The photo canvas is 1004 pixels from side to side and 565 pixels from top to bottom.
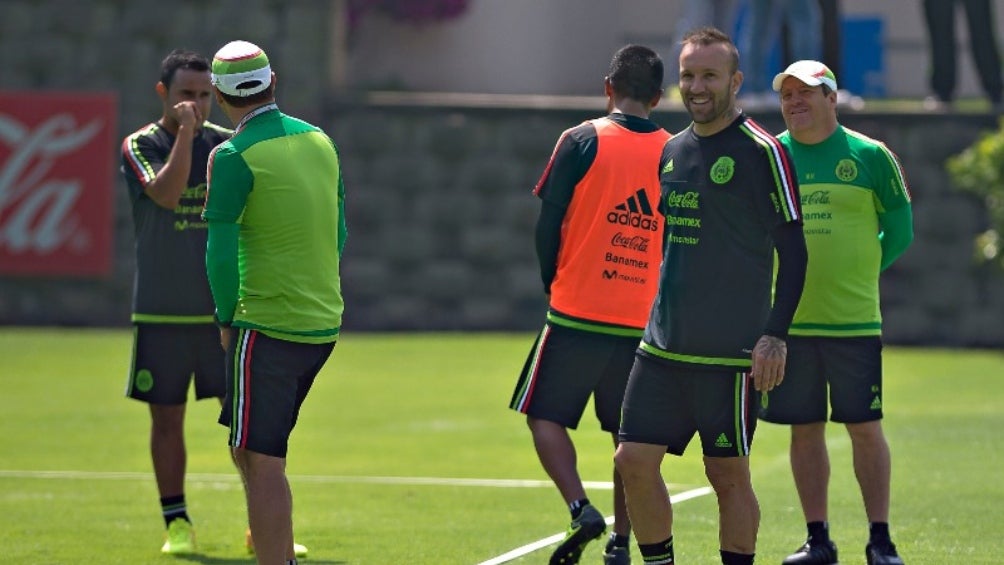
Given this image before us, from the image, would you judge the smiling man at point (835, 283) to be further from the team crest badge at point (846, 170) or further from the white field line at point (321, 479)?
the white field line at point (321, 479)

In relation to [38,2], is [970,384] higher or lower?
lower

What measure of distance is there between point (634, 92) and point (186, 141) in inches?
81.5

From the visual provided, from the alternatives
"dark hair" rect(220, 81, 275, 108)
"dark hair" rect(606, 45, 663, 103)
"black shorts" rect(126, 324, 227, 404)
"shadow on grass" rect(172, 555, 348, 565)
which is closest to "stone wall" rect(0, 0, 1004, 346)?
"black shorts" rect(126, 324, 227, 404)

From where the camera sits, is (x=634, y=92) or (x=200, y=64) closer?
(x=634, y=92)

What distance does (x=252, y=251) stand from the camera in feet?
25.8

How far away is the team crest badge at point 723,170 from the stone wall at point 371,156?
1380 centimetres

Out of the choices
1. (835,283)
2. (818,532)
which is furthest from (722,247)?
(818,532)

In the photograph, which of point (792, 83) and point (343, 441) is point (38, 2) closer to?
point (343, 441)

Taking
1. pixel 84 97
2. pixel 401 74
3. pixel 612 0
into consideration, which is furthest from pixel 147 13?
pixel 612 0

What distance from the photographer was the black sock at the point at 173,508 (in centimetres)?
971

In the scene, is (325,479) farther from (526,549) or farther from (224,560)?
(526,549)

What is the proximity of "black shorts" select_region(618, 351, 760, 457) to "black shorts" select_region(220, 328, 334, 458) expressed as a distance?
1.30 m

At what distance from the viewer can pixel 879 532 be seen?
29.1ft

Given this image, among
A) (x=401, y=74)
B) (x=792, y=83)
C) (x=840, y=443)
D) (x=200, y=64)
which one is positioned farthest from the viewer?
(x=401, y=74)
